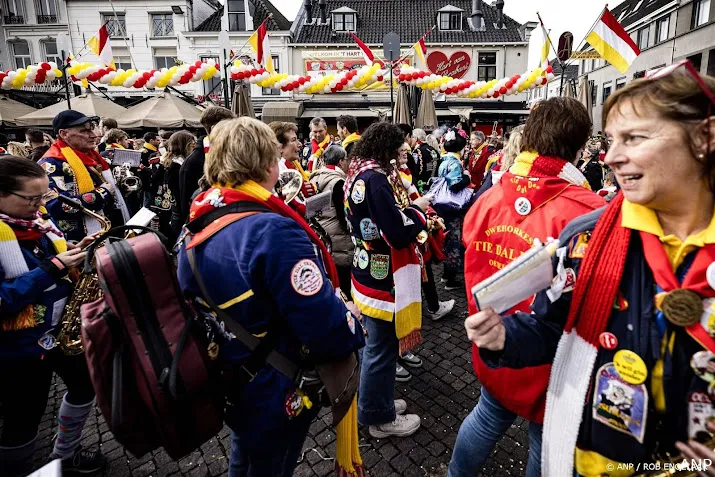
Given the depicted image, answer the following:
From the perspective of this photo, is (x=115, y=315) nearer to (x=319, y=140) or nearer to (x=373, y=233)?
(x=373, y=233)

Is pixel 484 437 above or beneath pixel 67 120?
beneath

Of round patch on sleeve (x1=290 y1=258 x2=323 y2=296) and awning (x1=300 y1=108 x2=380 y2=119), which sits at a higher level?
awning (x1=300 y1=108 x2=380 y2=119)

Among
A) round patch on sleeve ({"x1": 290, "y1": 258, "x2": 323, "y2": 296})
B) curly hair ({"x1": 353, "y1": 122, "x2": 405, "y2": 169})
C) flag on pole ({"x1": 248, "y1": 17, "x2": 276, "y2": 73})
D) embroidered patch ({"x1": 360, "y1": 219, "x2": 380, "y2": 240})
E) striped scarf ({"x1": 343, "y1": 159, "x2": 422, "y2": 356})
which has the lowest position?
striped scarf ({"x1": 343, "y1": 159, "x2": 422, "y2": 356})

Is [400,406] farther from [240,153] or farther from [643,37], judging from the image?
[643,37]

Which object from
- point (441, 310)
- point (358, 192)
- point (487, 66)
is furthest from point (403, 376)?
point (487, 66)

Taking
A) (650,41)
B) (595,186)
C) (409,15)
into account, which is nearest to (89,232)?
(595,186)

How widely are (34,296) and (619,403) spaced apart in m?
2.35

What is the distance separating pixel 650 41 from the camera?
2367cm

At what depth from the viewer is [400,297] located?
265cm

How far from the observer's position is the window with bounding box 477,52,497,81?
23.8 metres

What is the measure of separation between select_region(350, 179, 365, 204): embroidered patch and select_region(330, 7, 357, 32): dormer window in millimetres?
25276

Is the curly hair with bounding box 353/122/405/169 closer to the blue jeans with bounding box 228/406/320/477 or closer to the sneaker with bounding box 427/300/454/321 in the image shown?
the blue jeans with bounding box 228/406/320/477

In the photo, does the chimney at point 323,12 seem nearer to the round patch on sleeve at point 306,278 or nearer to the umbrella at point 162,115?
the umbrella at point 162,115

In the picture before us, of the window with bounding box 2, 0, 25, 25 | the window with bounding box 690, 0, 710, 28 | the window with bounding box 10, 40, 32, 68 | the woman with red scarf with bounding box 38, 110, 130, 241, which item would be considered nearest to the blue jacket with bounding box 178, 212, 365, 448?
the woman with red scarf with bounding box 38, 110, 130, 241
